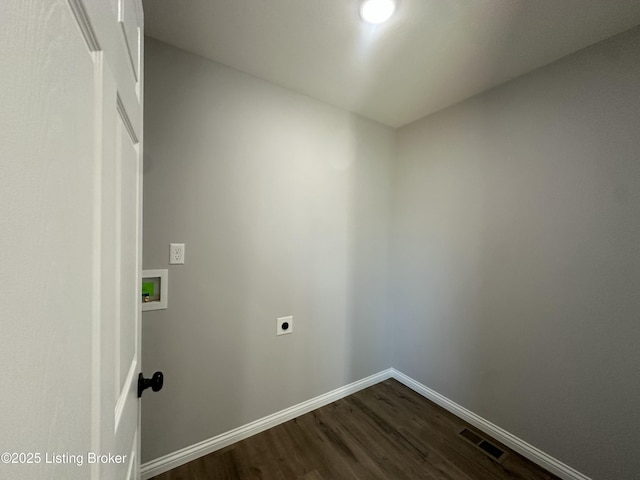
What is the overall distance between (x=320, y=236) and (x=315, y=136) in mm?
799

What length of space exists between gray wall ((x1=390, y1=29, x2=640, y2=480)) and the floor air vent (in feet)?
0.49

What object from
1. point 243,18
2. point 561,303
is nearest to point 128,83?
point 243,18

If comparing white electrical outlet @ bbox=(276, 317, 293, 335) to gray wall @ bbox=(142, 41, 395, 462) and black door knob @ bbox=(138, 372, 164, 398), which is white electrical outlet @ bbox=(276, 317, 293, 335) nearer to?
gray wall @ bbox=(142, 41, 395, 462)

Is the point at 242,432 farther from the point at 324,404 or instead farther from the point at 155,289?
the point at 155,289

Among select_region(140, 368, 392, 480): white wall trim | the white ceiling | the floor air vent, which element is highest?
the white ceiling

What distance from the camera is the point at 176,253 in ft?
4.67

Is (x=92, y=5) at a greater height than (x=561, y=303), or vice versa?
(x=92, y=5)

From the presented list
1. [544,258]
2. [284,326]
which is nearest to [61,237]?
[284,326]

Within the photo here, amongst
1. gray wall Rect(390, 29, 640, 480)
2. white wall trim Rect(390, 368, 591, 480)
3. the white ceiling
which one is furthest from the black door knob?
white wall trim Rect(390, 368, 591, 480)

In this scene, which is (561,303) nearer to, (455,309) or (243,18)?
(455,309)

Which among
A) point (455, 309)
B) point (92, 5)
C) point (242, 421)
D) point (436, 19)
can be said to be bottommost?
point (242, 421)

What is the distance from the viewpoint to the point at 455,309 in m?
1.93

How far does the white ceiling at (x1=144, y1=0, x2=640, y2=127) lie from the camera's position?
1.16 metres

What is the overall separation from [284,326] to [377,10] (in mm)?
1943
